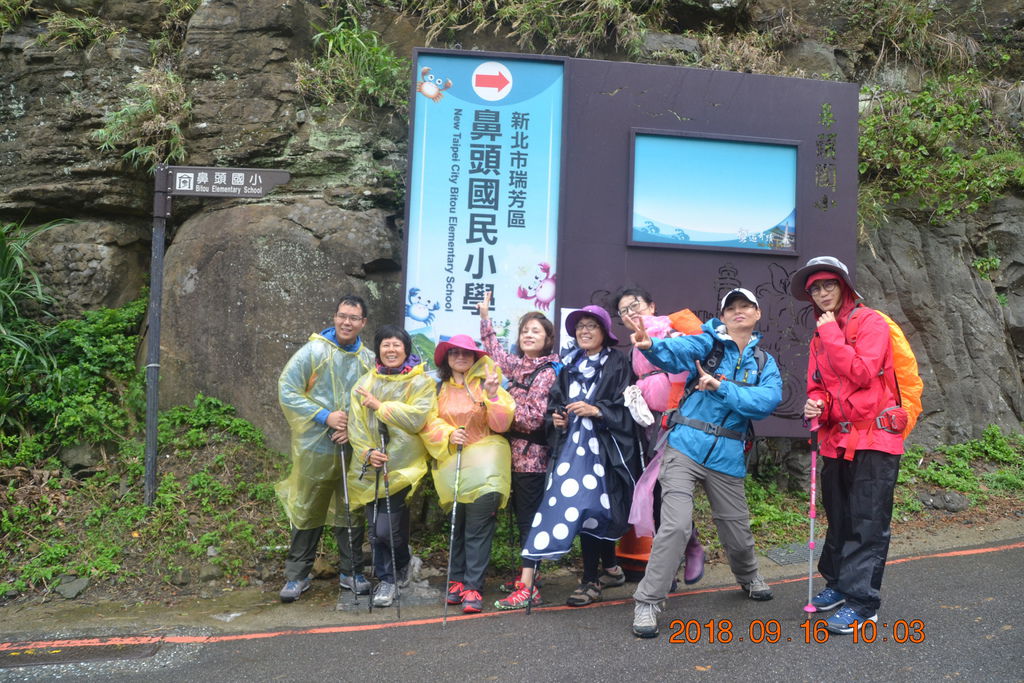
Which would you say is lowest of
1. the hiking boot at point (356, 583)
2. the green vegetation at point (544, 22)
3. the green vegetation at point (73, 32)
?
the hiking boot at point (356, 583)

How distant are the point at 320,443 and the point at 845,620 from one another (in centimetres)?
350

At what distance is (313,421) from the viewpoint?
217 inches

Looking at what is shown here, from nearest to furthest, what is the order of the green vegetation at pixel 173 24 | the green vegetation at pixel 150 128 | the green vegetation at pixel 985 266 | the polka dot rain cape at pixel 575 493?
the polka dot rain cape at pixel 575 493 → the green vegetation at pixel 150 128 → the green vegetation at pixel 173 24 → the green vegetation at pixel 985 266

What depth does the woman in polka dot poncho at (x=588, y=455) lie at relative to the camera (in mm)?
4977

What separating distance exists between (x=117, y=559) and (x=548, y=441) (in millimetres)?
3386

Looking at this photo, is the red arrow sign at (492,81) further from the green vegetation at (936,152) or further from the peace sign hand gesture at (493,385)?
the green vegetation at (936,152)

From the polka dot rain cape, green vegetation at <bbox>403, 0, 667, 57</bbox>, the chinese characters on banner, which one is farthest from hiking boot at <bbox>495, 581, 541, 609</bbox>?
green vegetation at <bbox>403, 0, 667, 57</bbox>

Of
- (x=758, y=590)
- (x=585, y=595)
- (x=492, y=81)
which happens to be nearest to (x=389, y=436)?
(x=585, y=595)

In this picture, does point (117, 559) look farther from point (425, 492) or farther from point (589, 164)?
point (589, 164)

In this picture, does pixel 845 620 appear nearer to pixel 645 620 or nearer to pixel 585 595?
pixel 645 620

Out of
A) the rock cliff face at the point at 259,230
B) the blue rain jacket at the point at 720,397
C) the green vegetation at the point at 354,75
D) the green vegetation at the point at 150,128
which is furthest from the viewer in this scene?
the green vegetation at the point at 354,75

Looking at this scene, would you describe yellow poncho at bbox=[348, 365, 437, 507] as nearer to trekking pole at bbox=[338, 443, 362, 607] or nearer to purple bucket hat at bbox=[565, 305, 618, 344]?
trekking pole at bbox=[338, 443, 362, 607]

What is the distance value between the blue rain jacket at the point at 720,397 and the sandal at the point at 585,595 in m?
1.20

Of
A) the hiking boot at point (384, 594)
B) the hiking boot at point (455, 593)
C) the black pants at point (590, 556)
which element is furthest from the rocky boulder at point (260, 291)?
the black pants at point (590, 556)
